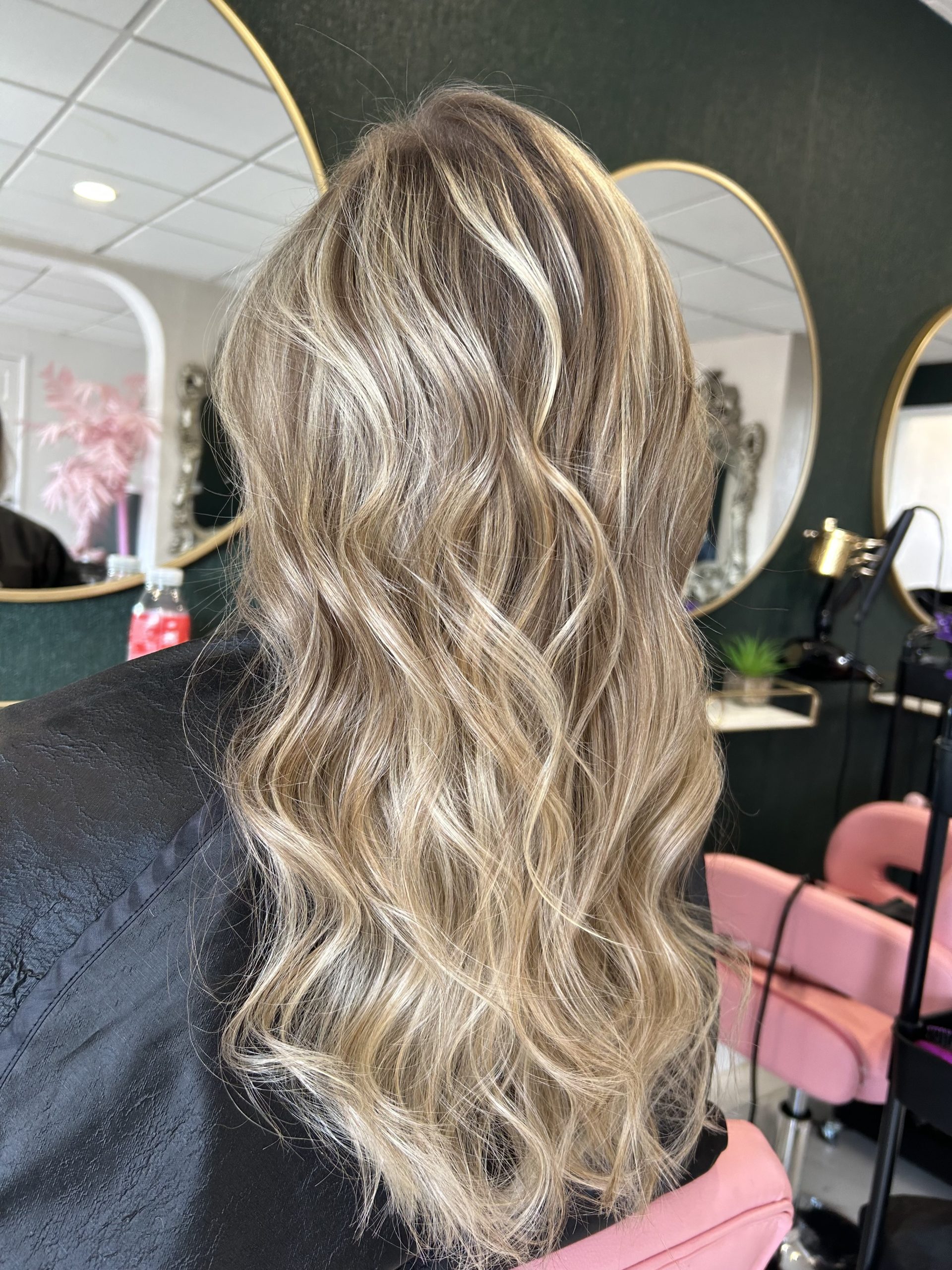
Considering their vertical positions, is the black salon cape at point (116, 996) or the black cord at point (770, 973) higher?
the black salon cape at point (116, 996)

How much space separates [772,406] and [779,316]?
22 cm

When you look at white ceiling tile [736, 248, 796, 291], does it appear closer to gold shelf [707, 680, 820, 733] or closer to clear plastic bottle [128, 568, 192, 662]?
gold shelf [707, 680, 820, 733]

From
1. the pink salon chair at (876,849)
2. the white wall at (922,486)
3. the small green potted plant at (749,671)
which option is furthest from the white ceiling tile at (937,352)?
the pink salon chair at (876,849)

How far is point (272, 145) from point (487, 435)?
1.08 metres

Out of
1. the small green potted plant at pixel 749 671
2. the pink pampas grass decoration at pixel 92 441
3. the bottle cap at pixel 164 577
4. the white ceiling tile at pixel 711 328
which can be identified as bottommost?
the small green potted plant at pixel 749 671

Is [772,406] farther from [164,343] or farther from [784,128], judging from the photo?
[164,343]

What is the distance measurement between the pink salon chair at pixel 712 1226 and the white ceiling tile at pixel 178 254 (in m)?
1.32

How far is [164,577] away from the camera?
4.06 feet

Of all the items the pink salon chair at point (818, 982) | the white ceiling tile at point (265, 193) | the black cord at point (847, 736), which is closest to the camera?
the pink salon chair at point (818, 982)

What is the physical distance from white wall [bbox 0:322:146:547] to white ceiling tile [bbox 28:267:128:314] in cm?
5

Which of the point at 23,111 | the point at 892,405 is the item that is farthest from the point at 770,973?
the point at 892,405

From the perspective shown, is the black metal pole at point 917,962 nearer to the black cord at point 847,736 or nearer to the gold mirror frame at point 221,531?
the gold mirror frame at point 221,531

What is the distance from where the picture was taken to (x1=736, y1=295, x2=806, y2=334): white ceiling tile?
6.65ft

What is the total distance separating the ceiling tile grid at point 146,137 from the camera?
44.2 inches
